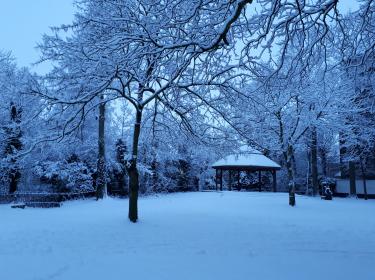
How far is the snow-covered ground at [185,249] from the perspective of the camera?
5168 millimetres

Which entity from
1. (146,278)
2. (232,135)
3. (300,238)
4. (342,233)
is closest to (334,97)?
(232,135)

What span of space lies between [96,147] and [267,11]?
60.2 ft

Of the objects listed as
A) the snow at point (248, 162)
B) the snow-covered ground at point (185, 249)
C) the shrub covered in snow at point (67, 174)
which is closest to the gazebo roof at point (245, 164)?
the snow at point (248, 162)

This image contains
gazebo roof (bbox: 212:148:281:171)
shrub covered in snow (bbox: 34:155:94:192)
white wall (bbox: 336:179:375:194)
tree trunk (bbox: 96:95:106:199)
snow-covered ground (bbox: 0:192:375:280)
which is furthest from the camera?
white wall (bbox: 336:179:375:194)

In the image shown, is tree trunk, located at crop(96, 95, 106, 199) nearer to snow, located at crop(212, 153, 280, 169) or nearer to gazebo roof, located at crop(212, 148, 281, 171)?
gazebo roof, located at crop(212, 148, 281, 171)

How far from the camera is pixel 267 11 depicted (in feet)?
17.8

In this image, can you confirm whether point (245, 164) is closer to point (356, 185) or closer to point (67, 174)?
point (356, 185)

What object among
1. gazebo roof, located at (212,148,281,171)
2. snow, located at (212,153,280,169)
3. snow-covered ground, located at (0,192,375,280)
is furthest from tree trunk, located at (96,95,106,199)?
snow, located at (212,153,280,169)

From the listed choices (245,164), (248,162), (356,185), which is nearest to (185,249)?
(245,164)

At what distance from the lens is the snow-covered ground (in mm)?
5168

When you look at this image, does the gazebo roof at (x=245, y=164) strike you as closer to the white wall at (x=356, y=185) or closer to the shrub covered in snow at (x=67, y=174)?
the white wall at (x=356, y=185)

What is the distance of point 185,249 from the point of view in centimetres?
676

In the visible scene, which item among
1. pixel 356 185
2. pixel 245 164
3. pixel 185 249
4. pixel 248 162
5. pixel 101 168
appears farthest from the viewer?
pixel 356 185

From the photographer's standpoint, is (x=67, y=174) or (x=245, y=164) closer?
(x=67, y=174)
